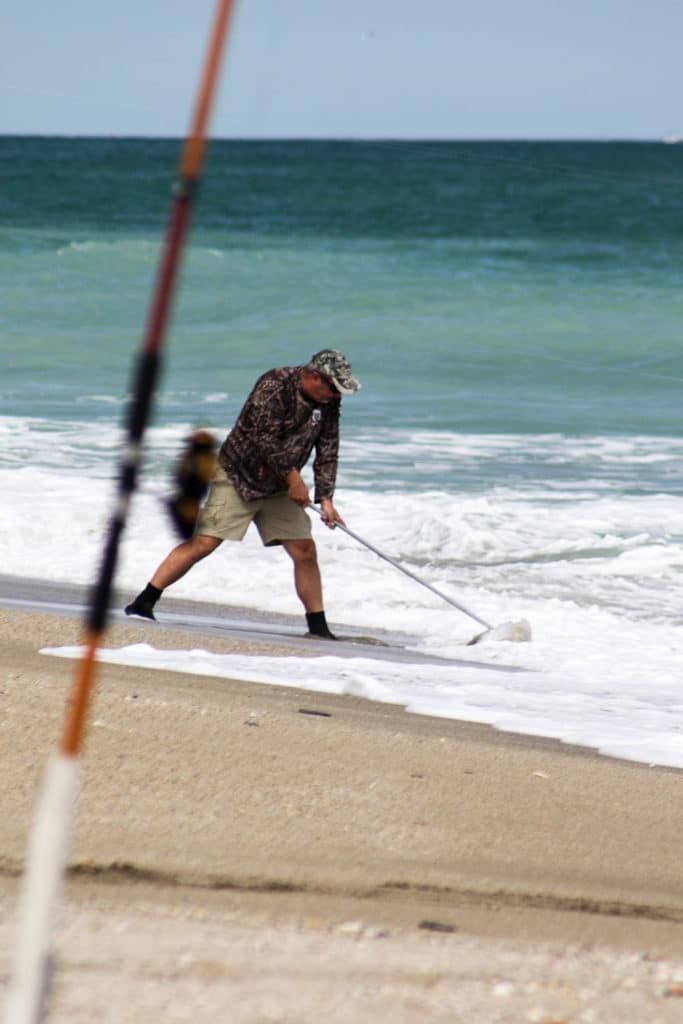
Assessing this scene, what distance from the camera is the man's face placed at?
618 cm

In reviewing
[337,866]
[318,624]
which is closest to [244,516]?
[318,624]

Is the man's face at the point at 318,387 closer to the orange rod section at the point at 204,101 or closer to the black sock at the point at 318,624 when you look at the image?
the black sock at the point at 318,624

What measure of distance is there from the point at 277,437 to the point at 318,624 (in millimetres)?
901

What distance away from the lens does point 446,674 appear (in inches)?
228

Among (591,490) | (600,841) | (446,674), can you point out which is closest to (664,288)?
(591,490)

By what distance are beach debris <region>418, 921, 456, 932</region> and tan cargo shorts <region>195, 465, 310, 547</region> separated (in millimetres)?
3522

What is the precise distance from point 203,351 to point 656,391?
599cm

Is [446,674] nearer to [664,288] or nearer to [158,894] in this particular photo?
[158,894]

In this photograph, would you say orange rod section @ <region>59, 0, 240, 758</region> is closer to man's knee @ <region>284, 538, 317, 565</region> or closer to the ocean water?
the ocean water

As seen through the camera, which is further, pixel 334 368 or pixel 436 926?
pixel 334 368

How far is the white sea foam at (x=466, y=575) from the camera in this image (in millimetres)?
5301

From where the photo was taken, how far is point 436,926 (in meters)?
A: 3.04

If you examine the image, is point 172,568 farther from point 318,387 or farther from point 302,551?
point 318,387

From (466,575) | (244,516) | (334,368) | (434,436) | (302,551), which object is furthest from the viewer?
(434,436)
